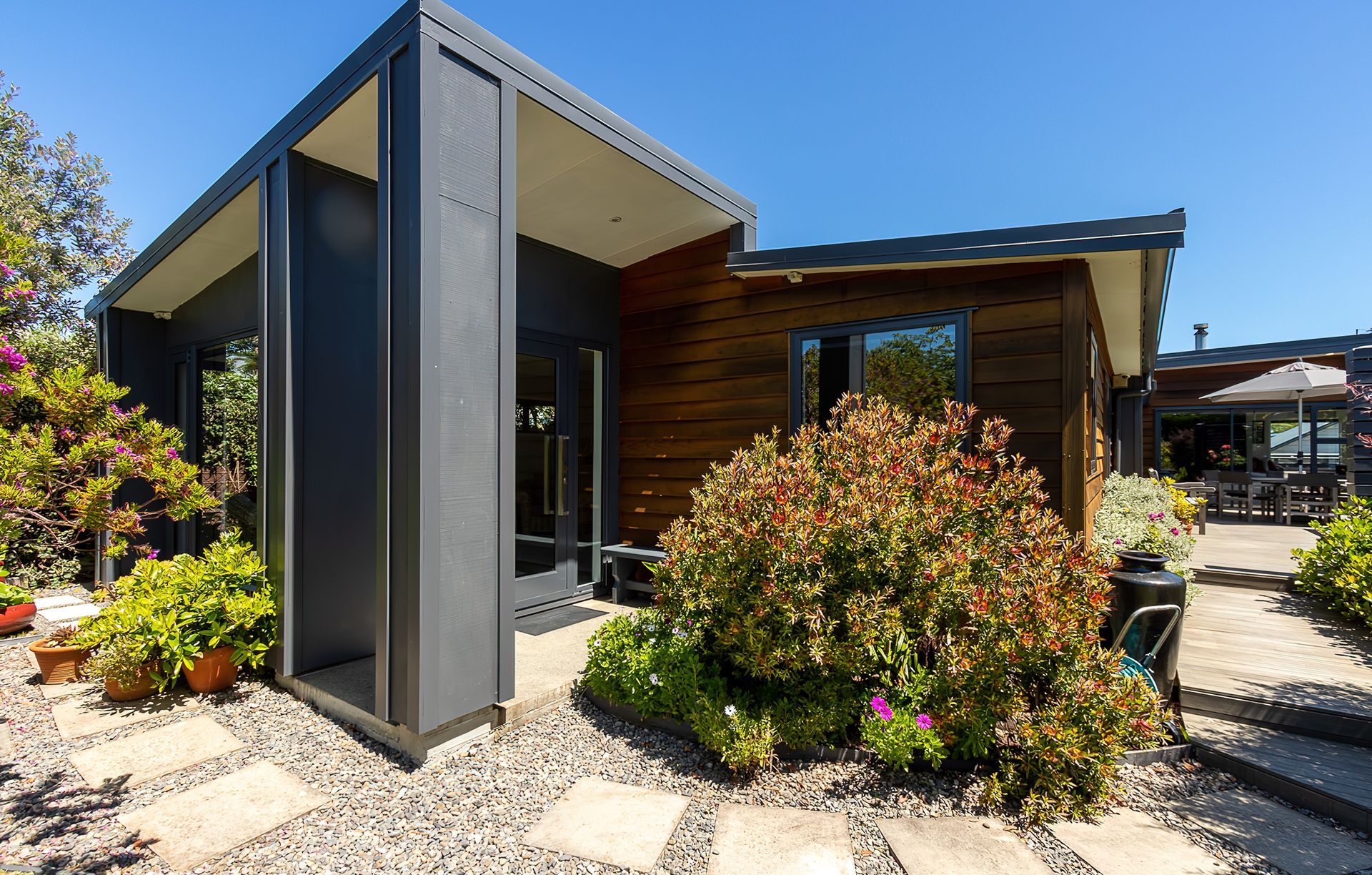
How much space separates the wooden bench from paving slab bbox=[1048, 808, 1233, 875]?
3354 millimetres

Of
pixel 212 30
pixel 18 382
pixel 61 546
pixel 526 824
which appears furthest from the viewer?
pixel 61 546

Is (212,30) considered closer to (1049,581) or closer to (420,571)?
(420,571)

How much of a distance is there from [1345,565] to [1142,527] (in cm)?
129

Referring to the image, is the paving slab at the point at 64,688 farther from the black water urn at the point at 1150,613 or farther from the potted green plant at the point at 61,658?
the black water urn at the point at 1150,613

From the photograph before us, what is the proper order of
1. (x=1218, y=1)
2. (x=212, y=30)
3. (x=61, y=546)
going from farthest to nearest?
(x=61, y=546)
(x=212, y=30)
(x=1218, y=1)

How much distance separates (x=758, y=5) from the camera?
561cm

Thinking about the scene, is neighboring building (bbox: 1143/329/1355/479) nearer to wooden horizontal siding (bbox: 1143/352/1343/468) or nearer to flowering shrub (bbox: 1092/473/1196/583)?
wooden horizontal siding (bbox: 1143/352/1343/468)

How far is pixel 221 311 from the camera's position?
5336mm

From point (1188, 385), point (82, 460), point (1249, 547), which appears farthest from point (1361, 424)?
point (82, 460)

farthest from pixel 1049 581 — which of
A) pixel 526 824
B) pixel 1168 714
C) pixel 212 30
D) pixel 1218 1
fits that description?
pixel 212 30

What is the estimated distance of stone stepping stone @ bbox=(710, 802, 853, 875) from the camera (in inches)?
75.7

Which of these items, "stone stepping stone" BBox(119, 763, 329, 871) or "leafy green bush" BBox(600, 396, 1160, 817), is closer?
"stone stepping stone" BBox(119, 763, 329, 871)

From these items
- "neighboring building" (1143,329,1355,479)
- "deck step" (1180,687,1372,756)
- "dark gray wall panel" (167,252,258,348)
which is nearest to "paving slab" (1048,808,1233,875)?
"deck step" (1180,687,1372,756)

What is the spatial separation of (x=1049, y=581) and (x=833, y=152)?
27.3ft
